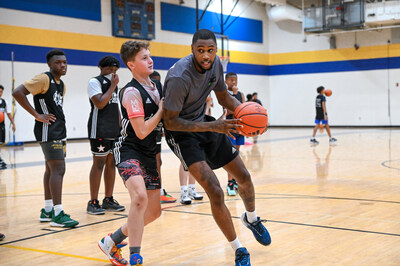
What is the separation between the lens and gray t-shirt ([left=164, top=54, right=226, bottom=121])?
12.0 ft

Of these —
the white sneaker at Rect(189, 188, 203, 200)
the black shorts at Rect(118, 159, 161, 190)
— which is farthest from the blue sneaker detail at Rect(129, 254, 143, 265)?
the white sneaker at Rect(189, 188, 203, 200)

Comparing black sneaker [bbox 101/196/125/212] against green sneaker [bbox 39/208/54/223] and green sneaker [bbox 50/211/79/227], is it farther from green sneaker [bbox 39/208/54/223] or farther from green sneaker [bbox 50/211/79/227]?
green sneaker [bbox 50/211/79/227]

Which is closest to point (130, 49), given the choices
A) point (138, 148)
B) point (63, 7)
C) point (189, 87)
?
point (189, 87)

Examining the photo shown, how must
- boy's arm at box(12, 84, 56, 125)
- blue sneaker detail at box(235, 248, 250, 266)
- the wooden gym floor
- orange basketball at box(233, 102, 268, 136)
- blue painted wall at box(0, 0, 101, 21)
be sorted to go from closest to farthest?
1. blue sneaker detail at box(235, 248, 250, 266)
2. orange basketball at box(233, 102, 268, 136)
3. the wooden gym floor
4. boy's arm at box(12, 84, 56, 125)
5. blue painted wall at box(0, 0, 101, 21)

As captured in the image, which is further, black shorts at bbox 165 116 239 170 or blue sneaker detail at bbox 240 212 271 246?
blue sneaker detail at bbox 240 212 271 246

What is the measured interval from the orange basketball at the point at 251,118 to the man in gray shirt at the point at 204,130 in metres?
0.14

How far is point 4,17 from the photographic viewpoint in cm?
1742

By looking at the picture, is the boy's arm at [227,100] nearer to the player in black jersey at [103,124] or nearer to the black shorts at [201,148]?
the black shorts at [201,148]

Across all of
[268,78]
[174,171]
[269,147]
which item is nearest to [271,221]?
[174,171]

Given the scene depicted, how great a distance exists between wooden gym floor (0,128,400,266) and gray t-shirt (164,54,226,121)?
1214 mm

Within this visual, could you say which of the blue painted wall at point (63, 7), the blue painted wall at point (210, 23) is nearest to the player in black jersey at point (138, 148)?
the blue painted wall at point (63, 7)

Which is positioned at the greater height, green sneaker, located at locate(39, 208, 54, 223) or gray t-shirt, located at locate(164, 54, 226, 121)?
gray t-shirt, located at locate(164, 54, 226, 121)

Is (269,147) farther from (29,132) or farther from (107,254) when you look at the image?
(107,254)

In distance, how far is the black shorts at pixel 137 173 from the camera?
3.68 metres
